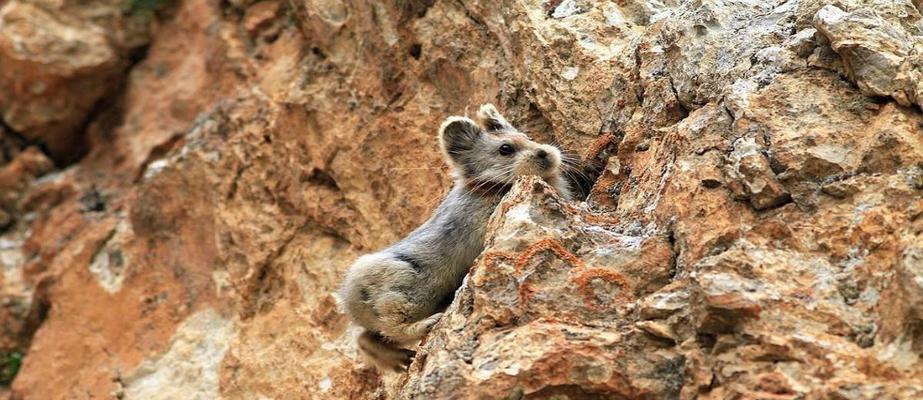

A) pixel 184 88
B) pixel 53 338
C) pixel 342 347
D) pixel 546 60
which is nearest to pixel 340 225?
pixel 342 347

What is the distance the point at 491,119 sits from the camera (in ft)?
26.7

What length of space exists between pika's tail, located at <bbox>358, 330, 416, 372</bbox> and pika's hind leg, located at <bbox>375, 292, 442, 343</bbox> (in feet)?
0.55

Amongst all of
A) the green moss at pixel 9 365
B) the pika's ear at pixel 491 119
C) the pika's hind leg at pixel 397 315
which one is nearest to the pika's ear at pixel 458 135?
the pika's ear at pixel 491 119

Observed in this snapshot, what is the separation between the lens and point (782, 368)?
5004mm

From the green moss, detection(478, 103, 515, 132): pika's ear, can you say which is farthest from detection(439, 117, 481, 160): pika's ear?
the green moss

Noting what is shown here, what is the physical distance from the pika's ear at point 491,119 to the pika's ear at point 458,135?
0.08 m

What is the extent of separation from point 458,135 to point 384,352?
168 cm

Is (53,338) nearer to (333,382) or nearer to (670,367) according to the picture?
(333,382)

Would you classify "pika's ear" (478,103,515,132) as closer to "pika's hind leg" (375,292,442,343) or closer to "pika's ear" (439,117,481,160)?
"pika's ear" (439,117,481,160)

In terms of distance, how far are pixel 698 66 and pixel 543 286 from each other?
1.93 m

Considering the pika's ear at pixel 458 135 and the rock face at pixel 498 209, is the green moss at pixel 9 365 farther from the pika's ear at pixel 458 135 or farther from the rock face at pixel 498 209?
the pika's ear at pixel 458 135

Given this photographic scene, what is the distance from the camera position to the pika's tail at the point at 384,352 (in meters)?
7.27

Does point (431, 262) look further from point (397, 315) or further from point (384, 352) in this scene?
point (384, 352)

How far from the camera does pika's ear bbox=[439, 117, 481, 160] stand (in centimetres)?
812
